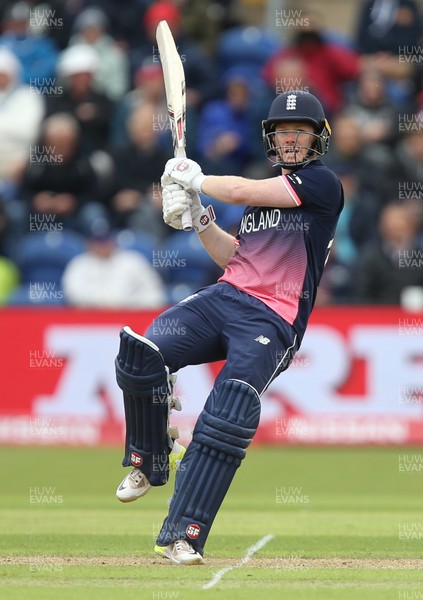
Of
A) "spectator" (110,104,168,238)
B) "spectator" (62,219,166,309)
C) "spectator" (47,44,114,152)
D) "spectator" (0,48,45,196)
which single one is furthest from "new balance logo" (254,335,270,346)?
"spectator" (0,48,45,196)

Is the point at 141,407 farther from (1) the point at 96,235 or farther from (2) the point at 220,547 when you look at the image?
(1) the point at 96,235

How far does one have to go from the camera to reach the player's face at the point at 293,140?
25.9ft

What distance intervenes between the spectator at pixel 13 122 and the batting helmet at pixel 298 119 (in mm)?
10606

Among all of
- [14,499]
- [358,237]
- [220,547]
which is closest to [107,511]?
[14,499]

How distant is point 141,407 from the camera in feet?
25.6

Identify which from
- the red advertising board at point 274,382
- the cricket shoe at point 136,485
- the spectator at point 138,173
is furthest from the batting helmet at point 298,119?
the spectator at point 138,173

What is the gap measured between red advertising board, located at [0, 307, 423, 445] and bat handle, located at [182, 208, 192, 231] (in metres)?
7.32

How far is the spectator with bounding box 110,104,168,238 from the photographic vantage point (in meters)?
17.3

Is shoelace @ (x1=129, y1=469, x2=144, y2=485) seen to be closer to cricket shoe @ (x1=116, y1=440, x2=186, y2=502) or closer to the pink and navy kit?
cricket shoe @ (x1=116, y1=440, x2=186, y2=502)

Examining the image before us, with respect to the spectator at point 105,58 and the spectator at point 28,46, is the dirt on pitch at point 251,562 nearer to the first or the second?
the spectator at point 105,58

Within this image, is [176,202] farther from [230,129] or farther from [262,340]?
[230,129]

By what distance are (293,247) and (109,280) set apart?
8.47 metres

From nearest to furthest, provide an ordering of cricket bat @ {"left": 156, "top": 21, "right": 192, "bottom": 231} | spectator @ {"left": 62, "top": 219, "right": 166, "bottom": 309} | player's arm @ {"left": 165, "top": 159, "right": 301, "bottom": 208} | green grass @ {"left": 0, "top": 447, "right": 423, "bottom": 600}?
green grass @ {"left": 0, "top": 447, "right": 423, "bottom": 600}, player's arm @ {"left": 165, "top": 159, "right": 301, "bottom": 208}, cricket bat @ {"left": 156, "top": 21, "right": 192, "bottom": 231}, spectator @ {"left": 62, "top": 219, "right": 166, "bottom": 309}

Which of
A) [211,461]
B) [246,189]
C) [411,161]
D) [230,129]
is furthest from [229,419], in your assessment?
[230,129]
